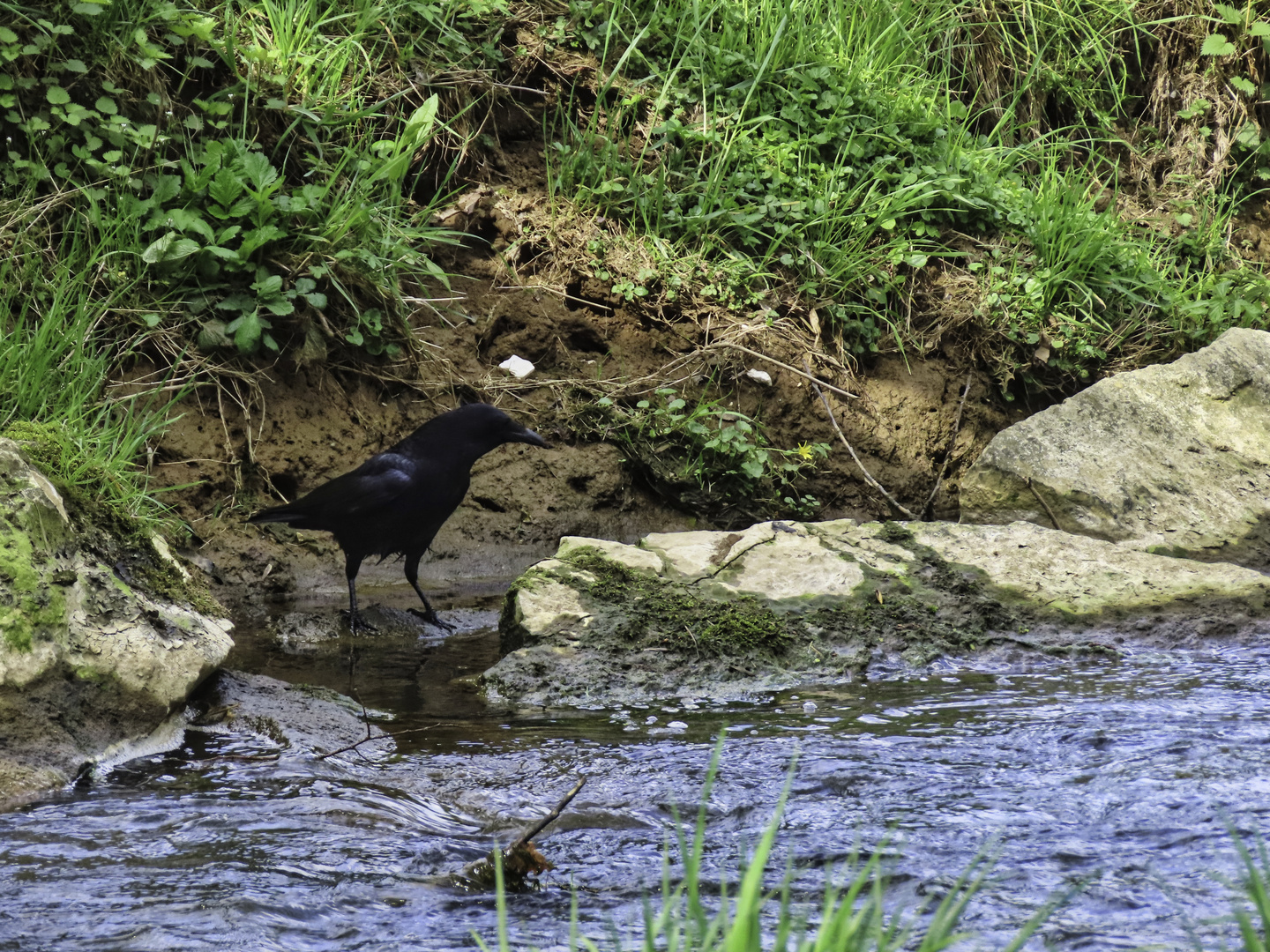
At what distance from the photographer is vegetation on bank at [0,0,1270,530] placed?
5.62 metres

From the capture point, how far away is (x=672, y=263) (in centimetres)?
674

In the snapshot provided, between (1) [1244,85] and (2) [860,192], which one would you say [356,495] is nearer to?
(2) [860,192]

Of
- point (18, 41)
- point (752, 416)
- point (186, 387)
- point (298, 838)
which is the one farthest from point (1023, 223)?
point (298, 838)

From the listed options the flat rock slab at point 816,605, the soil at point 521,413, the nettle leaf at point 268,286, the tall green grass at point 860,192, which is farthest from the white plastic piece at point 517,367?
the flat rock slab at point 816,605

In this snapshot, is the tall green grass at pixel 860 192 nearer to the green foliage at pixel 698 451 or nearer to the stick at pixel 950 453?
the stick at pixel 950 453

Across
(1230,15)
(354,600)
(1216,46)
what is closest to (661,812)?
(354,600)

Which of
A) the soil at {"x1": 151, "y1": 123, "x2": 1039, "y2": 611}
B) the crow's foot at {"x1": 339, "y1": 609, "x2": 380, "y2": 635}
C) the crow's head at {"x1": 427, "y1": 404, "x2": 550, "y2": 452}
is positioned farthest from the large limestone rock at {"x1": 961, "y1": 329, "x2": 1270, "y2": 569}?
the crow's foot at {"x1": 339, "y1": 609, "x2": 380, "y2": 635}

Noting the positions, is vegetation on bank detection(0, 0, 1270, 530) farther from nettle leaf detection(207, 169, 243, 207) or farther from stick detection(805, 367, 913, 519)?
stick detection(805, 367, 913, 519)

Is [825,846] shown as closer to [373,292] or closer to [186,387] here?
[186,387]

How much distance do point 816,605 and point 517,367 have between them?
8.63 ft

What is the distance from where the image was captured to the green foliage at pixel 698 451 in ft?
20.2

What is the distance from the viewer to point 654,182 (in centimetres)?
694

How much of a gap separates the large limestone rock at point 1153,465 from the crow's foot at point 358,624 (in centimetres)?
268

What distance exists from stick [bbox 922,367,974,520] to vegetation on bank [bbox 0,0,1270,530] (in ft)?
0.56
